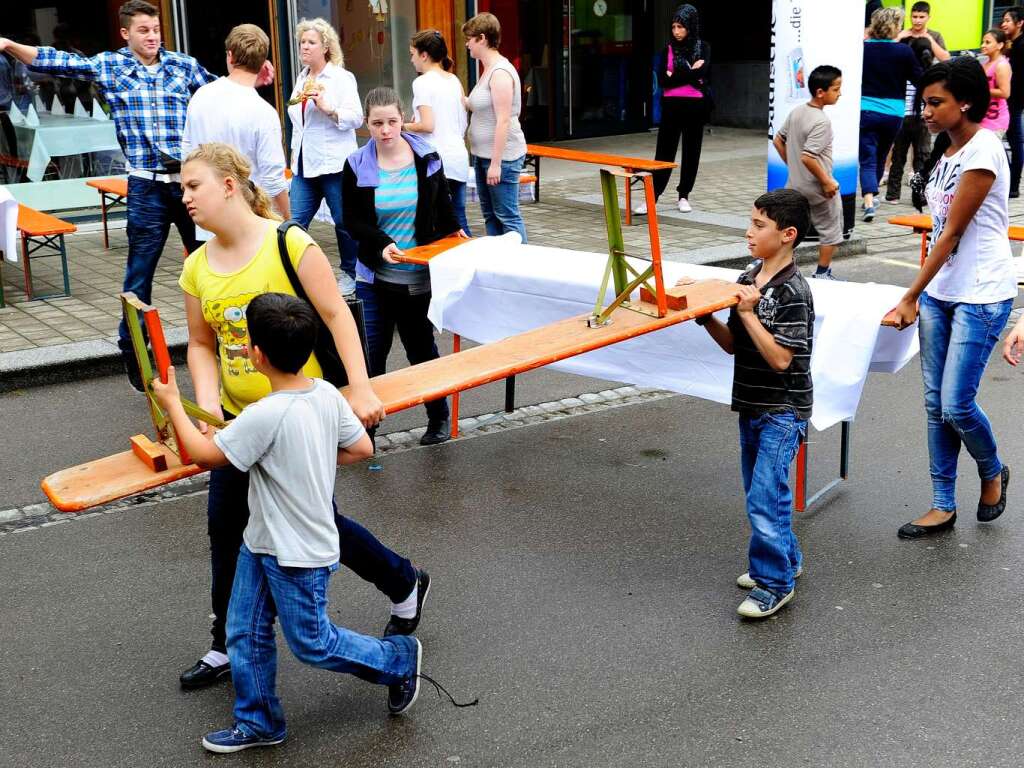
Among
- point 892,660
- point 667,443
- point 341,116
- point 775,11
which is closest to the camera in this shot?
point 892,660

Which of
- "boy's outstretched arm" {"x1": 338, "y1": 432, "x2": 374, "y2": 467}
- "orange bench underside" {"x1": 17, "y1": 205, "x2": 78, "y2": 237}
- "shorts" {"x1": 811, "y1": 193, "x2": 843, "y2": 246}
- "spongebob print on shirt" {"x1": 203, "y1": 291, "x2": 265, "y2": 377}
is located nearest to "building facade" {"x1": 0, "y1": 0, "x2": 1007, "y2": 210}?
"orange bench underside" {"x1": 17, "y1": 205, "x2": 78, "y2": 237}

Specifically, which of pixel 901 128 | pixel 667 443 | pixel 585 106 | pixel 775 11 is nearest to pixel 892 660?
pixel 667 443

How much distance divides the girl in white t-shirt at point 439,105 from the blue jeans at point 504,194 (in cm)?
40

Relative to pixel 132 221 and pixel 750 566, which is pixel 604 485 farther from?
pixel 132 221

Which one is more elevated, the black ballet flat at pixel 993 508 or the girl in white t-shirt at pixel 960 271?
the girl in white t-shirt at pixel 960 271

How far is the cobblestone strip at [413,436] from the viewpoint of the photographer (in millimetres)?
5586

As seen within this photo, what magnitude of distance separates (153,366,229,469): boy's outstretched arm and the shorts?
6704 millimetres

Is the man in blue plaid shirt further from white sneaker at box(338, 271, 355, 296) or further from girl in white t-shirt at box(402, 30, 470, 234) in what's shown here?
girl in white t-shirt at box(402, 30, 470, 234)

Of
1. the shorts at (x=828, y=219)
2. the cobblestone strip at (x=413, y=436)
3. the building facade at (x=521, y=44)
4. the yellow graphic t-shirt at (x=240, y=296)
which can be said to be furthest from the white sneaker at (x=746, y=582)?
the building facade at (x=521, y=44)

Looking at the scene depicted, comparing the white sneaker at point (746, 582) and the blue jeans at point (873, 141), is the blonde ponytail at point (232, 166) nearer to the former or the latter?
the white sneaker at point (746, 582)

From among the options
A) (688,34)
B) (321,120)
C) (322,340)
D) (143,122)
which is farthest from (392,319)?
(688,34)

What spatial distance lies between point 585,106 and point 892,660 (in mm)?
14948

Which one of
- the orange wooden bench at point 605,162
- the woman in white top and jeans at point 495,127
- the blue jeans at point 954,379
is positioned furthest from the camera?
the orange wooden bench at point 605,162

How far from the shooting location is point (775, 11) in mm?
11000
